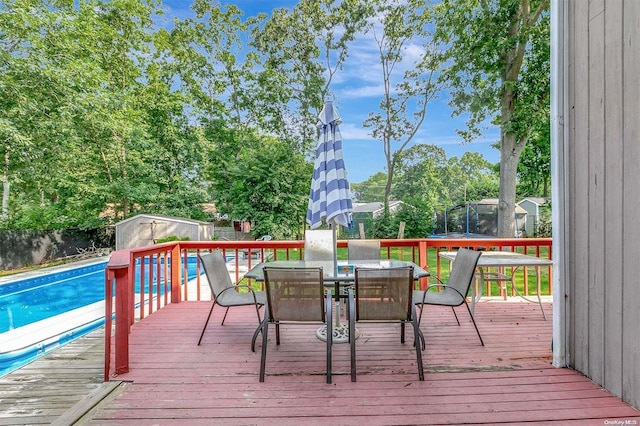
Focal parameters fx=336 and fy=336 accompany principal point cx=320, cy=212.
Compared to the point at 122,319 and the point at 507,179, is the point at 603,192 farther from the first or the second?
the point at 507,179

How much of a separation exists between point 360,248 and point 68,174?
54.4ft

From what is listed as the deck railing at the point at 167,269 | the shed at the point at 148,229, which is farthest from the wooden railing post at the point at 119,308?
the shed at the point at 148,229

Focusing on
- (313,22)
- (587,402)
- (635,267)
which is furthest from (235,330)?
(313,22)

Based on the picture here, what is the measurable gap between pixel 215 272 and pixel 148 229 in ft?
44.8

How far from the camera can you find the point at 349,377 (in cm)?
249

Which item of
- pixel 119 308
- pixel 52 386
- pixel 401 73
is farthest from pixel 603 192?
pixel 401 73

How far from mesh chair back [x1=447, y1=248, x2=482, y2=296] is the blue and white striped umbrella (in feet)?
3.87

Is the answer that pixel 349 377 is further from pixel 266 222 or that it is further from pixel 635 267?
pixel 266 222

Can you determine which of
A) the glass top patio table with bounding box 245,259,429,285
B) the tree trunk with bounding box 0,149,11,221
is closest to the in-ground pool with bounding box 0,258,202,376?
the glass top patio table with bounding box 245,259,429,285

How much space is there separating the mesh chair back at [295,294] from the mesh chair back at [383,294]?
307 millimetres

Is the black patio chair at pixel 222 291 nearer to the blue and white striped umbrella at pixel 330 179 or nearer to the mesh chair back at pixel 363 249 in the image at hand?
the blue and white striped umbrella at pixel 330 179

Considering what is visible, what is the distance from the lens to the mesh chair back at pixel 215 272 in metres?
3.33

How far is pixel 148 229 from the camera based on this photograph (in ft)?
50.3

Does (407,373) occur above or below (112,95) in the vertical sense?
below
